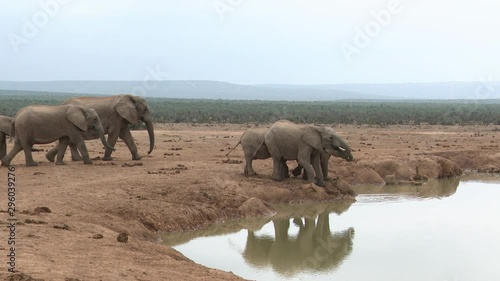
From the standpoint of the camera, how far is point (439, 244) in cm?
1350

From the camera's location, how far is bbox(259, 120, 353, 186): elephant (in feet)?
57.7

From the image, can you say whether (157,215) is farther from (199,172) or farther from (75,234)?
(199,172)

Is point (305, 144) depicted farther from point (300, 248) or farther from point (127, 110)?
point (127, 110)

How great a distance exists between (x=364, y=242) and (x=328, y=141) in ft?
14.4

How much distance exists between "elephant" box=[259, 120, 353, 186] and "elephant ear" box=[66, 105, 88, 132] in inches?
201

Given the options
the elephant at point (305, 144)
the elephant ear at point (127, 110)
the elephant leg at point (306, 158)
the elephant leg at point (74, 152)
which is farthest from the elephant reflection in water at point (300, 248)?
the elephant leg at point (74, 152)

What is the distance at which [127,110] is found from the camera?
20.0 meters

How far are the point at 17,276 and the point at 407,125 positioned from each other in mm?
43140

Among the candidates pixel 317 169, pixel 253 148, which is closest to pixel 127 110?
pixel 253 148

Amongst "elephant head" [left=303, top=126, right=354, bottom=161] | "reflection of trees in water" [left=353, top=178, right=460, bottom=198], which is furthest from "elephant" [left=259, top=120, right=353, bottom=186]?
"reflection of trees in water" [left=353, top=178, right=460, bottom=198]

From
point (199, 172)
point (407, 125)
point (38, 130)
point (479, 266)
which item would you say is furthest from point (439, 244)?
point (407, 125)

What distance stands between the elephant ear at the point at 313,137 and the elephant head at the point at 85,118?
5708 mm

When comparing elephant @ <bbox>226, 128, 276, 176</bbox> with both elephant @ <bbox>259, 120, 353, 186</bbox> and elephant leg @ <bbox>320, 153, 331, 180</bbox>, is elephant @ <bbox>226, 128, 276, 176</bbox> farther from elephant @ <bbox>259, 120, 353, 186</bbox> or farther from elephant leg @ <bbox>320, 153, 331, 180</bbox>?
elephant leg @ <bbox>320, 153, 331, 180</bbox>

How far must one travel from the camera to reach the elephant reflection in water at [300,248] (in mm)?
12203
